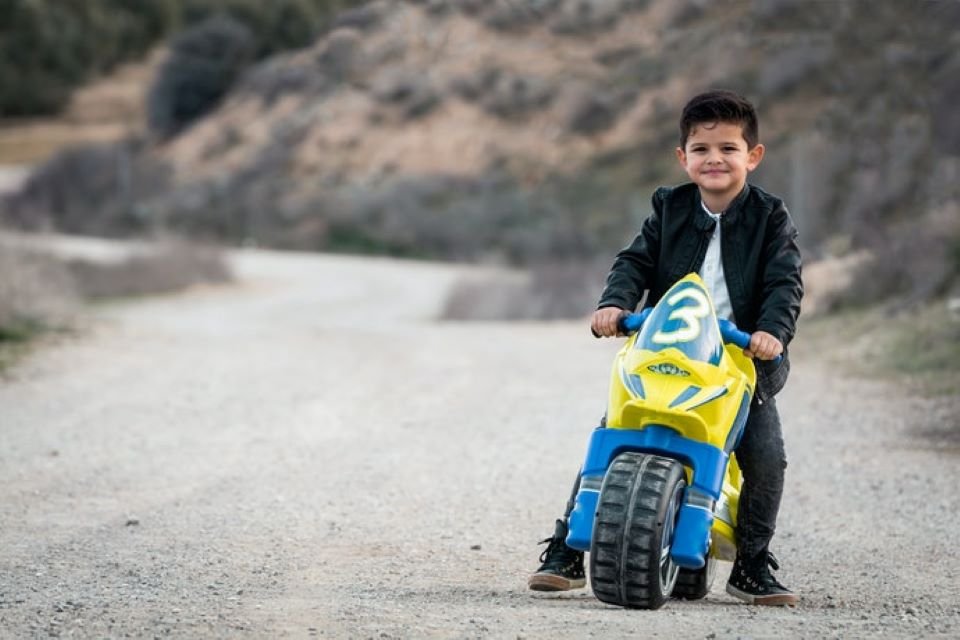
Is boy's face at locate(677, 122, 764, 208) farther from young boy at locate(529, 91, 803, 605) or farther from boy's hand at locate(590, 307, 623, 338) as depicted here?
boy's hand at locate(590, 307, 623, 338)

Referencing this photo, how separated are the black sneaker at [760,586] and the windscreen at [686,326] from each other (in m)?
0.98

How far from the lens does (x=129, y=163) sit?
54406 millimetres

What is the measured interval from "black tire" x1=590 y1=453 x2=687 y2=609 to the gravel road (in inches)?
3.7

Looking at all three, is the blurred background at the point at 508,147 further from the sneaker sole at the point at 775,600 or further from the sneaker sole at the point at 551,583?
the sneaker sole at the point at 551,583

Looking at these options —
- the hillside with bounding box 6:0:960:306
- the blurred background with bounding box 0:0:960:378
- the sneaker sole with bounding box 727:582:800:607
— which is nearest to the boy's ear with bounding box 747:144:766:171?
the sneaker sole with bounding box 727:582:800:607

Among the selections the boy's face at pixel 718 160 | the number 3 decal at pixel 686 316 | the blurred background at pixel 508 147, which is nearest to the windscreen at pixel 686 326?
the number 3 decal at pixel 686 316

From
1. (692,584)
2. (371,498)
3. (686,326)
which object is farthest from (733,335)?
(371,498)

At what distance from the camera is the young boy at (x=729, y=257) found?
538cm

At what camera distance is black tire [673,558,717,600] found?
5.53 meters

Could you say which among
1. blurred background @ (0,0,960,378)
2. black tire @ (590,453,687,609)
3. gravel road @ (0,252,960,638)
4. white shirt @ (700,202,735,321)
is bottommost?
gravel road @ (0,252,960,638)

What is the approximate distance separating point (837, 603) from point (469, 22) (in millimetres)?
16291

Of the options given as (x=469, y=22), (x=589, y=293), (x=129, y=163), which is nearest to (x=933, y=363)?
(x=469, y=22)

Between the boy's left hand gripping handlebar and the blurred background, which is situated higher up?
the blurred background

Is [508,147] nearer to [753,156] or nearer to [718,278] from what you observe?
[753,156]
